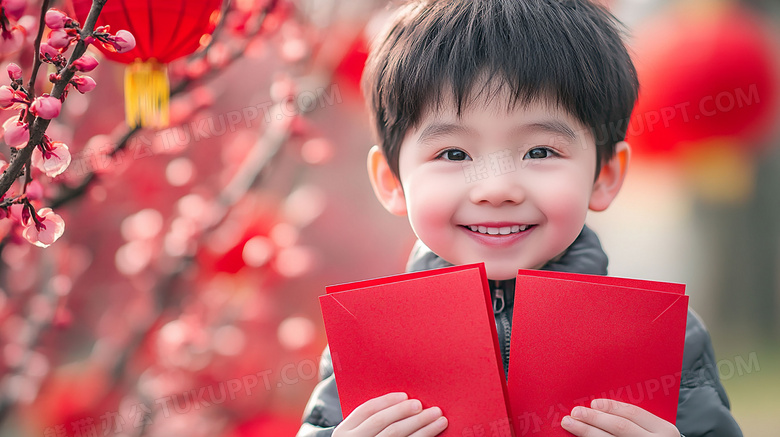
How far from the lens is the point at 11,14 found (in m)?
0.51

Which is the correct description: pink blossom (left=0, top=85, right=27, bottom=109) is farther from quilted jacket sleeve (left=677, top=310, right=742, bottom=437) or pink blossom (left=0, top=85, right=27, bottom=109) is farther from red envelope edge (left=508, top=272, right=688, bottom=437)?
quilted jacket sleeve (left=677, top=310, right=742, bottom=437)

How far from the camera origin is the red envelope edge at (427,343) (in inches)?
25.7

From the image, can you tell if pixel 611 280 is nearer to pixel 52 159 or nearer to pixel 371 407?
pixel 371 407

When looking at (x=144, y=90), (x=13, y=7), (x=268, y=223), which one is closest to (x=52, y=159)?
(x=13, y=7)

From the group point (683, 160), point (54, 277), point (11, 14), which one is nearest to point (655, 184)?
point (683, 160)

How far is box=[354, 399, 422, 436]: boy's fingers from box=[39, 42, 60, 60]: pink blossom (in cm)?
50

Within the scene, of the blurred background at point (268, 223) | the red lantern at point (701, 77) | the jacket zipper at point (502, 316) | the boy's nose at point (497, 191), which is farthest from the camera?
the red lantern at point (701, 77)

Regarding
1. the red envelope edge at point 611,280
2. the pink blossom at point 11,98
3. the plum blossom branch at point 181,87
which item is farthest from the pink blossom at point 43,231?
the red envelope edge at point 611,280

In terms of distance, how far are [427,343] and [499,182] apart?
0.22 meters

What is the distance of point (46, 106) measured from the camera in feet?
1.57

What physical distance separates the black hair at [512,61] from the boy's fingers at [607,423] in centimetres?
36

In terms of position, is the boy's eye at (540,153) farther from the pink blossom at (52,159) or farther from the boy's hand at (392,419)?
the pink blossom at (52,159)

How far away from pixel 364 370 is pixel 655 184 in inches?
63.5

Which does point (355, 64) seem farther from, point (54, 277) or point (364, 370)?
point (364, 370)
